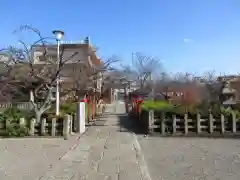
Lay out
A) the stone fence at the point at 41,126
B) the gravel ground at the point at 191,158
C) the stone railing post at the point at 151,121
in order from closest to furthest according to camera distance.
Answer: the gravel ground at the point at 191,158 → the stone fence at the point at 41,126 → the stone railing post at the point at 151,121

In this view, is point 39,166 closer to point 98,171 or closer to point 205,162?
point 98,171

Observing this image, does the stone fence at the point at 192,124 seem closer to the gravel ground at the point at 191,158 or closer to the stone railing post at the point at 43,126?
the gravel ground at the point at 191,158

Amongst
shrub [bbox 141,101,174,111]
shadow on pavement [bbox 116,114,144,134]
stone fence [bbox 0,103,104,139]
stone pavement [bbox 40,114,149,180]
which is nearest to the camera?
stone pavement [bbox 40,114,149,180]

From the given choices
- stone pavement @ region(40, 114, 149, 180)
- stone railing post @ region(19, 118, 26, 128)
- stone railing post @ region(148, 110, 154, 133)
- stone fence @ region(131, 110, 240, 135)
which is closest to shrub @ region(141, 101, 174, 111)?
stone fence @ region(131, 110, 240, 135)

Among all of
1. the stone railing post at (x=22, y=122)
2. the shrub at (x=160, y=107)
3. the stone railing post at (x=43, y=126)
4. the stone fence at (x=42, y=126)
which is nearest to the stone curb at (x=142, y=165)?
the stone fence at (x=42, y=126)

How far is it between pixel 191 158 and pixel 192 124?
16.9ft

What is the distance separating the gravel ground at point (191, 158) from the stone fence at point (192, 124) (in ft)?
3.05

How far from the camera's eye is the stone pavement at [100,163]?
5.84m

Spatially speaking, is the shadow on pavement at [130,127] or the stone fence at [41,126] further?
the shadow on pavement at [130,127]

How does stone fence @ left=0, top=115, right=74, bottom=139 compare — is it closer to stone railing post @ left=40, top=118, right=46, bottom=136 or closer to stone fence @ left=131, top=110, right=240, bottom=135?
stone railing post @ left=40, top=118, right=46, bottom=136

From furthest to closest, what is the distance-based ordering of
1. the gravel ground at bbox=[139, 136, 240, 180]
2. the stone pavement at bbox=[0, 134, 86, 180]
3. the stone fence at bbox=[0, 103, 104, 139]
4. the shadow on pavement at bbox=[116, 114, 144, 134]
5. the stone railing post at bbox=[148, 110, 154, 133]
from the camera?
the shadow on pavement at bbox=[116, 114, 144, 134] < the stone railing post at bbox=[148, 110, 154, 133] < the stone fence at bbox=[0, 103, 104, 139] < the gravel ground at bbox=[139, 136, 240, 180] < the stone pavement at bbox=[0, 134, 86, 180]

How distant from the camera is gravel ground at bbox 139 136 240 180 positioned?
616 centimetres

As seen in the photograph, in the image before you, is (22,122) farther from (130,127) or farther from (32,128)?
(130,127)

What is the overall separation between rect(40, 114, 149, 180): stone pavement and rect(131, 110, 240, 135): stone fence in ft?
10.2
